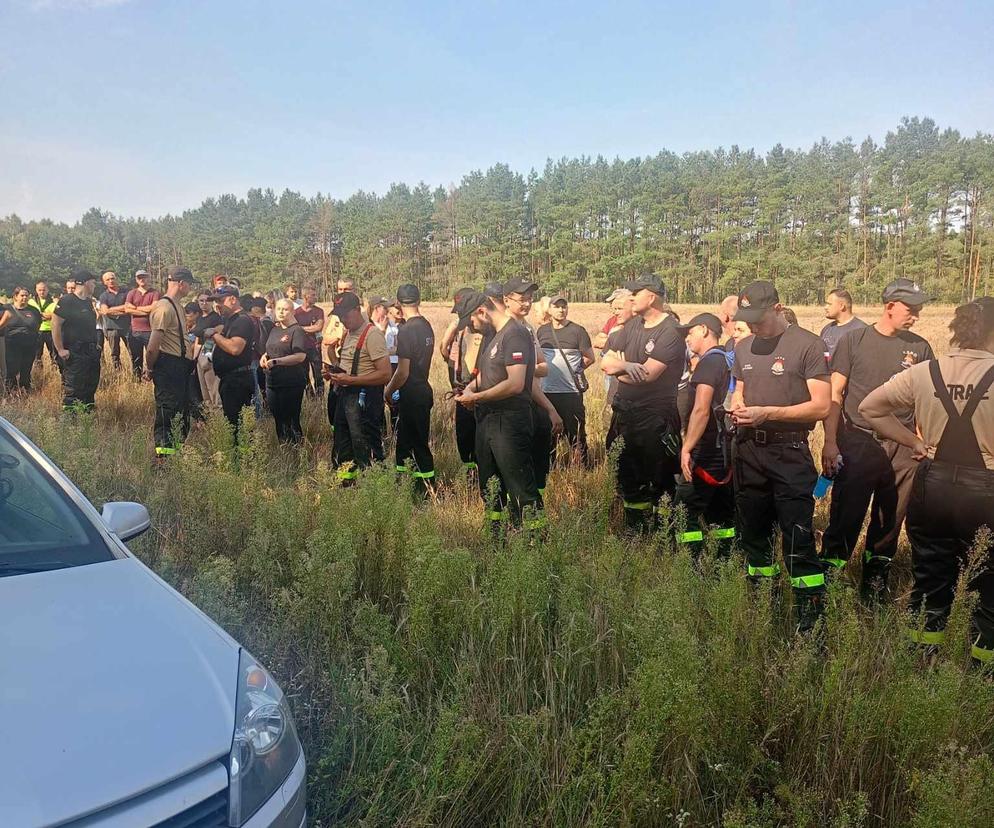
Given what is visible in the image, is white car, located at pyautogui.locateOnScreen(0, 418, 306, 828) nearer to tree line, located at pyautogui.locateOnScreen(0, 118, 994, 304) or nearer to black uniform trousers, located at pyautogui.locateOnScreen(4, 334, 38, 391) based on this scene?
black uniform trousers, located at pyautogui.locateOnScreen(4, 334, 38, 391)

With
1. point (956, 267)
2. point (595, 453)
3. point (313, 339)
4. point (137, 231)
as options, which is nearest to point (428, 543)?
point (595, 453)

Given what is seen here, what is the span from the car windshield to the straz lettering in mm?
4042

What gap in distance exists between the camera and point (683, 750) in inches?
100

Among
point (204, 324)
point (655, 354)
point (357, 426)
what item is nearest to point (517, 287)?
point (655, 354)

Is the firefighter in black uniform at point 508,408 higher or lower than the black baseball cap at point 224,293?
lower

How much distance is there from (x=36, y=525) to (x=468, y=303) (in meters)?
4.18

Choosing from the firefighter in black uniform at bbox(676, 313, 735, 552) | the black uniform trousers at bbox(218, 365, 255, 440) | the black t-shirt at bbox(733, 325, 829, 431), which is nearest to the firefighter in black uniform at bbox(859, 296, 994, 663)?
the black t-shirt at bbox(733, 325, 829, 431)

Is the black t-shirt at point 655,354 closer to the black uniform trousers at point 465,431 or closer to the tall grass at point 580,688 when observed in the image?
the tall grass at point 580,688

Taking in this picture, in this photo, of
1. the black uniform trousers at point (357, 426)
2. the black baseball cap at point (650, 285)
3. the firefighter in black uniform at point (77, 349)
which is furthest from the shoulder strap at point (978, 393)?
the firefighter in black uniform at point (77, 349)

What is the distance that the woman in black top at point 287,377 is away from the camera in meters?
8.67

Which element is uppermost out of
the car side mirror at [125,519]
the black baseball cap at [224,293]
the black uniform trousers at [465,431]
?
the black baseball cap at [224,293]

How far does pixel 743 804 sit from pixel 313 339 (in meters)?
10.3

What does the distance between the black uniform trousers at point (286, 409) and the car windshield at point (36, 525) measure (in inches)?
234

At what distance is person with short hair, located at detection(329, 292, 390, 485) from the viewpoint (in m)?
6.98
